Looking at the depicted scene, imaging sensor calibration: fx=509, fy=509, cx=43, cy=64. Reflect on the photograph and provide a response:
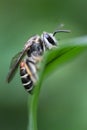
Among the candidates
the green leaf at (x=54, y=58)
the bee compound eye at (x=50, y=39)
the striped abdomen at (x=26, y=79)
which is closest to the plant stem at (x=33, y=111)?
the green leaf at (x=54, y=58)

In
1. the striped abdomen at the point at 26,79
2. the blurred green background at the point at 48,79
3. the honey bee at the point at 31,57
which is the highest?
the blurred green background at the point at 48,79

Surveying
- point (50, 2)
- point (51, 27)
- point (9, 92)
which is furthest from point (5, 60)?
point (50, 2)

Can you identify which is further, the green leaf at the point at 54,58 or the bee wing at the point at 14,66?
the bee wing at the point at 14,66

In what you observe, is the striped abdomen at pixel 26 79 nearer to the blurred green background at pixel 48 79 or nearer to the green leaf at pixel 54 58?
the green leaf at pixel 54 58

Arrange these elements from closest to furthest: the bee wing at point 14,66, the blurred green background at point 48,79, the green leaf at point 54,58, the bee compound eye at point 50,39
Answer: the green leaf at point 54,58 → the bee wing at point 14,66 → the bee compound eye at point 50,39 → the blurred green background at point 48,79

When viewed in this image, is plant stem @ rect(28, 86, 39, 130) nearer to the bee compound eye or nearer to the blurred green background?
the bee compound eye

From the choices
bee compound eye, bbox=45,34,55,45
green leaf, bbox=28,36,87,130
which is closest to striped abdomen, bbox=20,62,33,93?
bee compound eye, bbox=45,34,55,45

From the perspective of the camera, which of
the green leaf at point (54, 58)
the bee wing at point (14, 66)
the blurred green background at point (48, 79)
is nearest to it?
the green leaf at point (54, 58)

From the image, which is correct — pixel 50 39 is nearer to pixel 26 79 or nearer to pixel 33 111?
pixel 26 79
